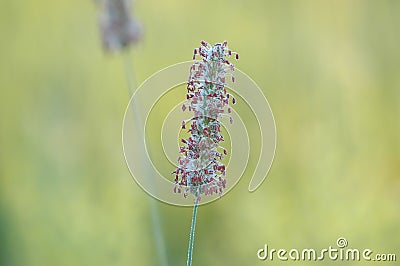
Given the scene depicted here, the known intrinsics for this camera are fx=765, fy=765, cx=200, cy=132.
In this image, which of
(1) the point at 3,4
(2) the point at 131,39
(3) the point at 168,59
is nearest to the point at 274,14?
(3) the point at 168,59

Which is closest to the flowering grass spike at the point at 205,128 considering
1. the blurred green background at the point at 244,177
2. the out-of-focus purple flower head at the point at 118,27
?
the out-of-focus purple flower head at the point at 118,27

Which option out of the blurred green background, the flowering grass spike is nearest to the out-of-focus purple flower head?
the flowering grass spike

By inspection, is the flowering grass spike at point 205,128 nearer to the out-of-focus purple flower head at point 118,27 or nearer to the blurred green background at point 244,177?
the out-of-focus purple flower head at point 118,27

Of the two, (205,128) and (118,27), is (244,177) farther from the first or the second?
(205,128)

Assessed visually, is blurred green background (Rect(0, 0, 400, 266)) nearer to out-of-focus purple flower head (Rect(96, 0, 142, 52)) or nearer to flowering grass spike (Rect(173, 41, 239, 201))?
out-of-focus purple flower head (Rect(96, 0, 142, 52))

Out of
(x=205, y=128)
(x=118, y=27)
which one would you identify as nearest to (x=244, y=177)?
(x=118, y=27)

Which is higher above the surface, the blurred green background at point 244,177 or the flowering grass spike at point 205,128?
the blurred green background at point 244,177
